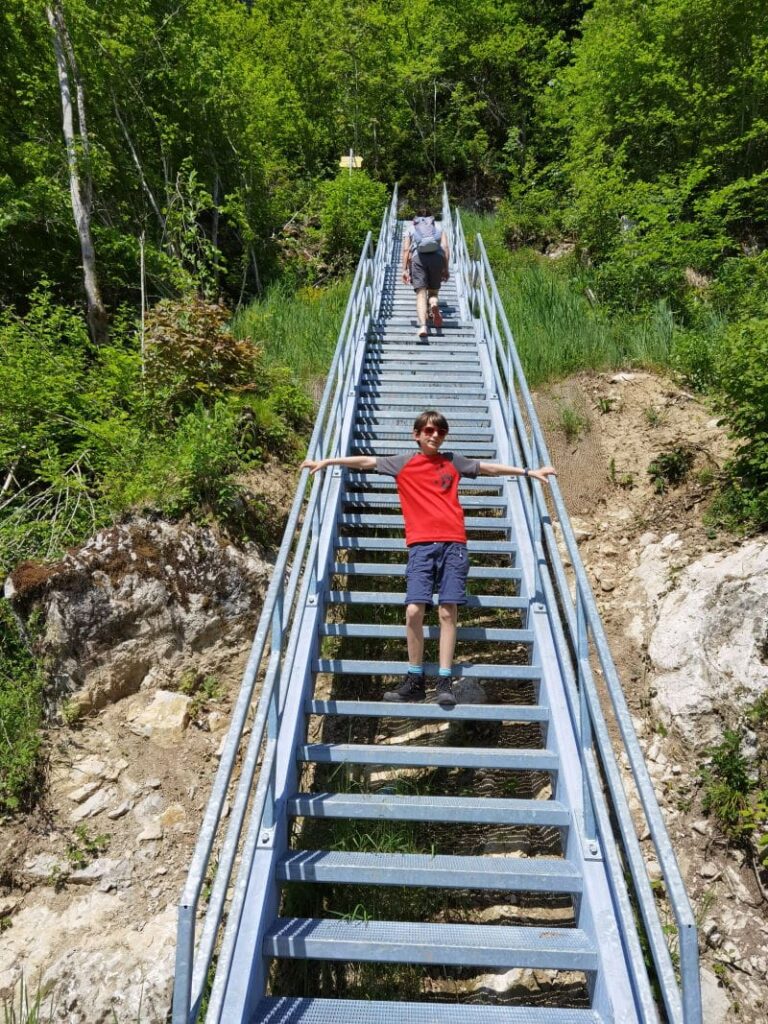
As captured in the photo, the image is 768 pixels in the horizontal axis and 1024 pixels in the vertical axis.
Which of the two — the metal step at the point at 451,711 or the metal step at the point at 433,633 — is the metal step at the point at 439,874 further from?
the metal step at the point at 433,633

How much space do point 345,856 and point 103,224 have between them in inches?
373

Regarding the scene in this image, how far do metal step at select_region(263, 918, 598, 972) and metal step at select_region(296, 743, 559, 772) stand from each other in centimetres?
70

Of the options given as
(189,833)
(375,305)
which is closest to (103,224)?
(375,305)

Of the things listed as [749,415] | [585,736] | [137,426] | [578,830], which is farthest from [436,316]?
[578,830]

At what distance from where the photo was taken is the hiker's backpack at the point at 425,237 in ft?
22.5

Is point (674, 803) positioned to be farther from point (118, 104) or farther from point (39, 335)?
point (118, 104)

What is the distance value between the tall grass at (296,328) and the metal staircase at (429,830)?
10.7 ft

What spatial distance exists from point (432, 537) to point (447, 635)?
54 centimetres

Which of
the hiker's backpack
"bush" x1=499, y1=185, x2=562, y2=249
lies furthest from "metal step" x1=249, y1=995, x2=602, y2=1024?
"bush" x1=499, y1=185, x2=562, y2=249

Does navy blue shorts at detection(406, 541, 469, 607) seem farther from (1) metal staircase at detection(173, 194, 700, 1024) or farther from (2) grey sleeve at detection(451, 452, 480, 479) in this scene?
(2) grey sleeve at detection(451, 452, 480, 479)

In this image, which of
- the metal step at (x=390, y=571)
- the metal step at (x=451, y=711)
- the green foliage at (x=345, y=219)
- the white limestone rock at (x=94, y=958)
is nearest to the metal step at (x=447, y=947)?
the metal step at (x=451, y=711)

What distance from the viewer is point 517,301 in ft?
28.5

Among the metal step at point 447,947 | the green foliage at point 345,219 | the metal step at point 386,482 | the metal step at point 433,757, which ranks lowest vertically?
the metal step at point 447,947

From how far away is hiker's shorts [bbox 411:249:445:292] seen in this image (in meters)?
6.99
